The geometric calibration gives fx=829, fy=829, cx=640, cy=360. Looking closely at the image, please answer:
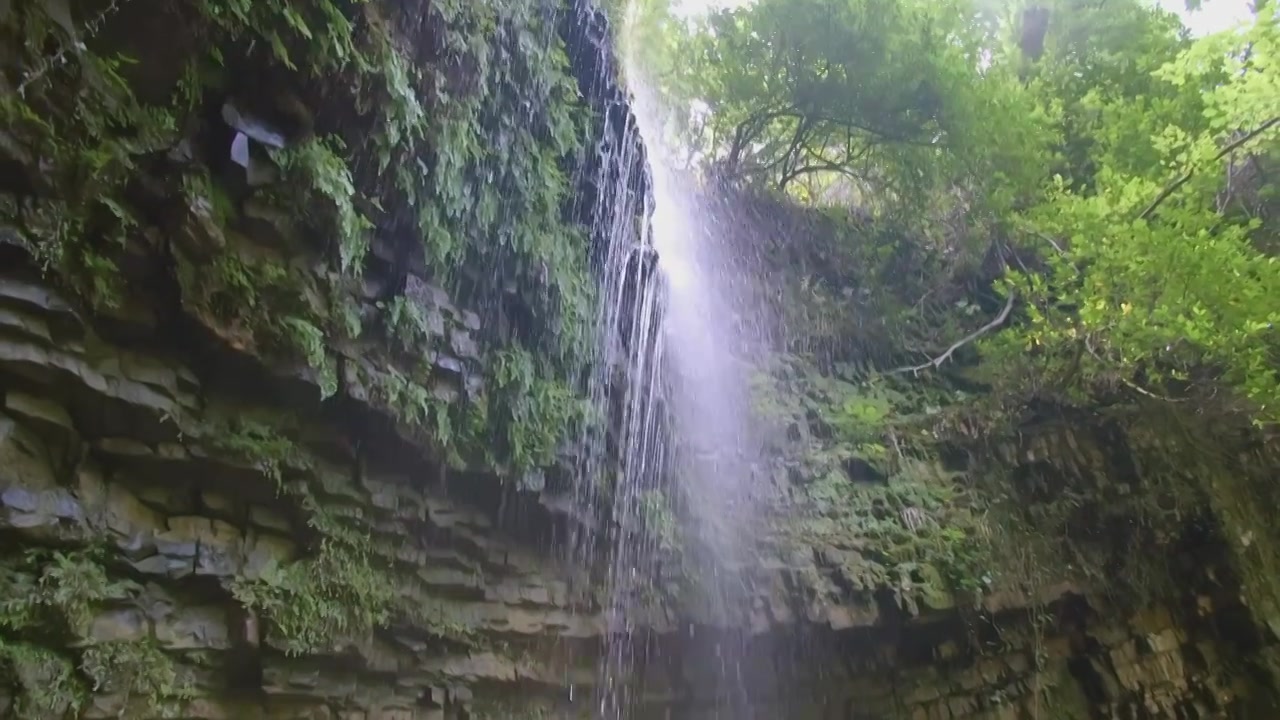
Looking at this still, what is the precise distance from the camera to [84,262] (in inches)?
118

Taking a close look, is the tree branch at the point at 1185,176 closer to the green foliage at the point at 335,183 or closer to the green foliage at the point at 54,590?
the green foliage at the point at 335,183

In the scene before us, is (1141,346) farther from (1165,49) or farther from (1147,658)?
(1165,49)

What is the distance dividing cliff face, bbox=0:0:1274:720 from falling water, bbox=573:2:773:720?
0.50 feet

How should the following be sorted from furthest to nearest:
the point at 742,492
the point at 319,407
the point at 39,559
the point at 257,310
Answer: the point at 742,492 < the point at 319,407 < the point at 257,310 < the point at 39,559

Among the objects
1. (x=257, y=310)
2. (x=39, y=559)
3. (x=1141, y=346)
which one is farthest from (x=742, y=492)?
(x=39, y=559)

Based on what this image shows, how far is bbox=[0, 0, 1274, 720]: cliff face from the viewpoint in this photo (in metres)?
3.00

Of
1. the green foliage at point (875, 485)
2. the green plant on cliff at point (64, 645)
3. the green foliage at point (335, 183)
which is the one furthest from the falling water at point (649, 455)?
the green plant on cliff at point (64, 645)

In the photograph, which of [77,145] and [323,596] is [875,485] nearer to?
[323,596]

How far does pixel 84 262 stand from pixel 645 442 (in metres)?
3.88

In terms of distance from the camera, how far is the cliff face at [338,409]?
9.84 ft

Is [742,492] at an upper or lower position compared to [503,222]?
lower

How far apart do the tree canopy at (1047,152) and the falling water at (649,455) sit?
102 inches

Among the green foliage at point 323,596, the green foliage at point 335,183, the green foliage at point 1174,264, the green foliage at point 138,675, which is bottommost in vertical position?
the green foliage at point 138,675

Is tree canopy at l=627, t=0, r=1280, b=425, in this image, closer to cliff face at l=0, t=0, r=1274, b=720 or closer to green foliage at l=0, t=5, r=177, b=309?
cliff face at l=0, t=0, r=1274, b=720
